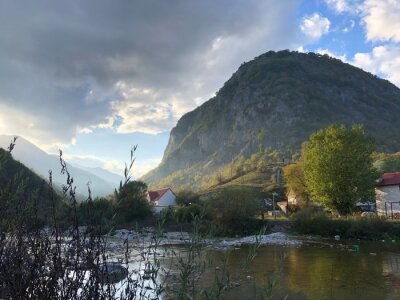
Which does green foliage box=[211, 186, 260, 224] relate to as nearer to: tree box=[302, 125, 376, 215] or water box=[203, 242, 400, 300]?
tree box=[302, 125, 376, 215]

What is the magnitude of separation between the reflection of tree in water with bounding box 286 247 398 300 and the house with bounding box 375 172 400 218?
83.8ft

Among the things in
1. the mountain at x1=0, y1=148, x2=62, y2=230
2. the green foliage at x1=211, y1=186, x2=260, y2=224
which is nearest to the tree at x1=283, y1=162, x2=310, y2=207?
the green foliage at x1=211, y1=186, x2=260, y2=224

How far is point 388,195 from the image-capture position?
2063 inches

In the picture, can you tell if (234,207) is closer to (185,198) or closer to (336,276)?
(185,198)

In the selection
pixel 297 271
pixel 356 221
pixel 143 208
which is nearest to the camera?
pixel 297 271

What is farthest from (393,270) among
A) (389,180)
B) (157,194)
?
(157,194)

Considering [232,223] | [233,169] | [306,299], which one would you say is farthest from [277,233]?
[233,169]

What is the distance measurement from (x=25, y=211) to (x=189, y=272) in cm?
191

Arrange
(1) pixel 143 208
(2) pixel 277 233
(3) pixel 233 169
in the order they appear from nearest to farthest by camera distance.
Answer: (2) pixel 277 233, (1) pixel 143 208, (3) pixel 233 169

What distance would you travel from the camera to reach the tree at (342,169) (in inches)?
1779

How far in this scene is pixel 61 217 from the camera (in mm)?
4055

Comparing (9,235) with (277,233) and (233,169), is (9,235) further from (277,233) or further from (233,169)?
(233,169)

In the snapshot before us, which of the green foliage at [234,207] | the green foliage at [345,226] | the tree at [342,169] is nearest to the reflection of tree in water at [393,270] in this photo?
the green foliage at [345,226]

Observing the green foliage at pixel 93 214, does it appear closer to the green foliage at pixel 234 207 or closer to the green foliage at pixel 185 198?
the green foliage at pixel 234 207
